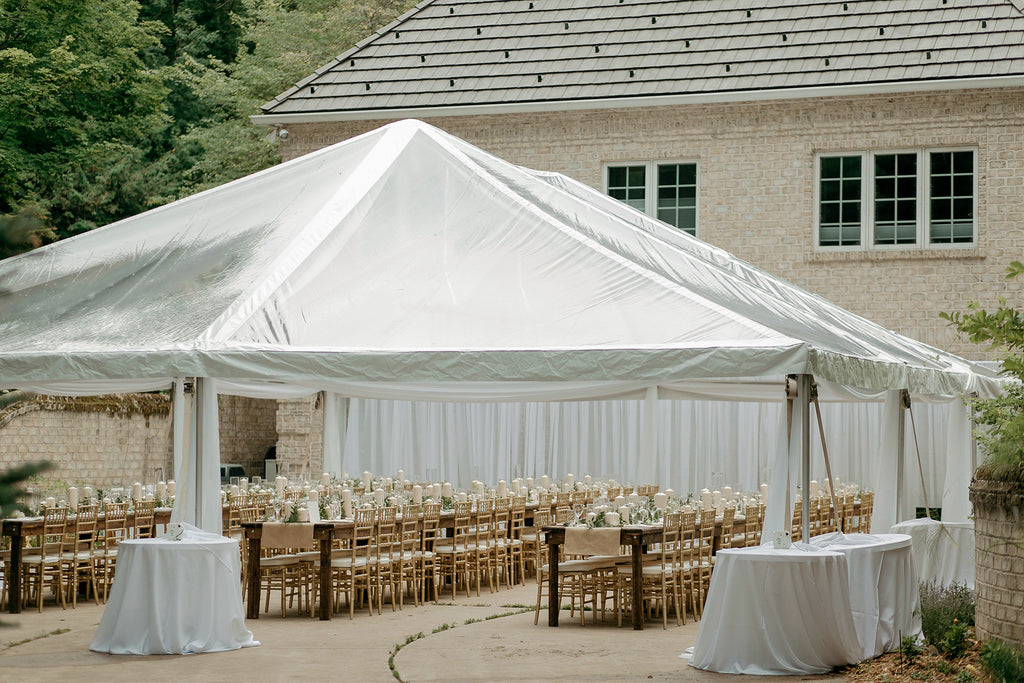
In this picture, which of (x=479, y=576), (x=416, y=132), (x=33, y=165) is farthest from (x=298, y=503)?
(x=33, y=165)

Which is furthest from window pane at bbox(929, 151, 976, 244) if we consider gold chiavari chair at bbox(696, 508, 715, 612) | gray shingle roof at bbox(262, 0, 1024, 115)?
gold chiavari chair at bbox(696, 508, 715, 612)

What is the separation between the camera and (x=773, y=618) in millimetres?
8945

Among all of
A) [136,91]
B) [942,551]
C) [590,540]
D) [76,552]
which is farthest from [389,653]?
[136,91]

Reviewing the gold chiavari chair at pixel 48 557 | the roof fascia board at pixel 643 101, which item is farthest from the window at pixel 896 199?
the gold chiavari chair at pixel 48 557

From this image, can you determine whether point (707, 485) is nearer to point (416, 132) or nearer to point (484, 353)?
point (416, 132)

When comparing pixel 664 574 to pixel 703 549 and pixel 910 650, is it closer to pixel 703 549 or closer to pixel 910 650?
pixel 703 549

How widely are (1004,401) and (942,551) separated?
4.59 m

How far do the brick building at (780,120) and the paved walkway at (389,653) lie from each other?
1054cm

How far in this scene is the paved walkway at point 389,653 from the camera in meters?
8.91

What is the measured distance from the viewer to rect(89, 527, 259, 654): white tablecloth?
9.57 meters

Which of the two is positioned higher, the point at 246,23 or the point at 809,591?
the point at 246,23

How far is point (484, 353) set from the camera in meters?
9.47

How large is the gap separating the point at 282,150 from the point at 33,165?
5.56 m

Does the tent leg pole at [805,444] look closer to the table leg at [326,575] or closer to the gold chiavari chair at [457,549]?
the table leg at [326,575]
